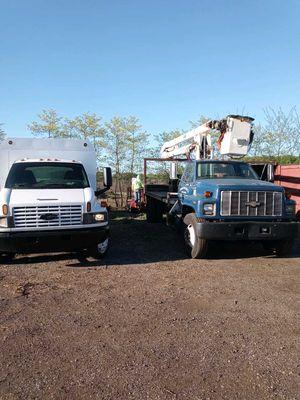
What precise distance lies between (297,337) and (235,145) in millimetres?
6387

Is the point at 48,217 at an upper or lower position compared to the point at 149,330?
upper

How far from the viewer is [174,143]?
14781mm

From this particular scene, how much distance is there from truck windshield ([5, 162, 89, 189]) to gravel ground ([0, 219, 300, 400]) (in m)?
1.52

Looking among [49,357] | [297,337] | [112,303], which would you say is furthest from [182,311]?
[49,357]

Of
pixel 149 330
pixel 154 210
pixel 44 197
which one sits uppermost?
pixel 44 197

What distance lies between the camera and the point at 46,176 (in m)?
8.31

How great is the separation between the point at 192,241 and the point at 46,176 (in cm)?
332

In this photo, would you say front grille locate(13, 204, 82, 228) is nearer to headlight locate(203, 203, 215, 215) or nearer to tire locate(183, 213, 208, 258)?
tire locate(183, 213, 208, 258)

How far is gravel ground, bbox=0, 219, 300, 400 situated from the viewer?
11.0ft

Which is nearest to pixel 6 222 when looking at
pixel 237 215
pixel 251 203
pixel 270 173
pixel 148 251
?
pixel 148 251

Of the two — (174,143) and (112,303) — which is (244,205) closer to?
(112,303)

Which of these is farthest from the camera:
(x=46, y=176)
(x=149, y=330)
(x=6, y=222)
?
(x=46, y=176)

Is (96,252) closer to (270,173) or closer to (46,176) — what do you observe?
(46,176)

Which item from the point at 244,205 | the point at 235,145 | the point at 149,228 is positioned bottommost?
the point at 149,228
